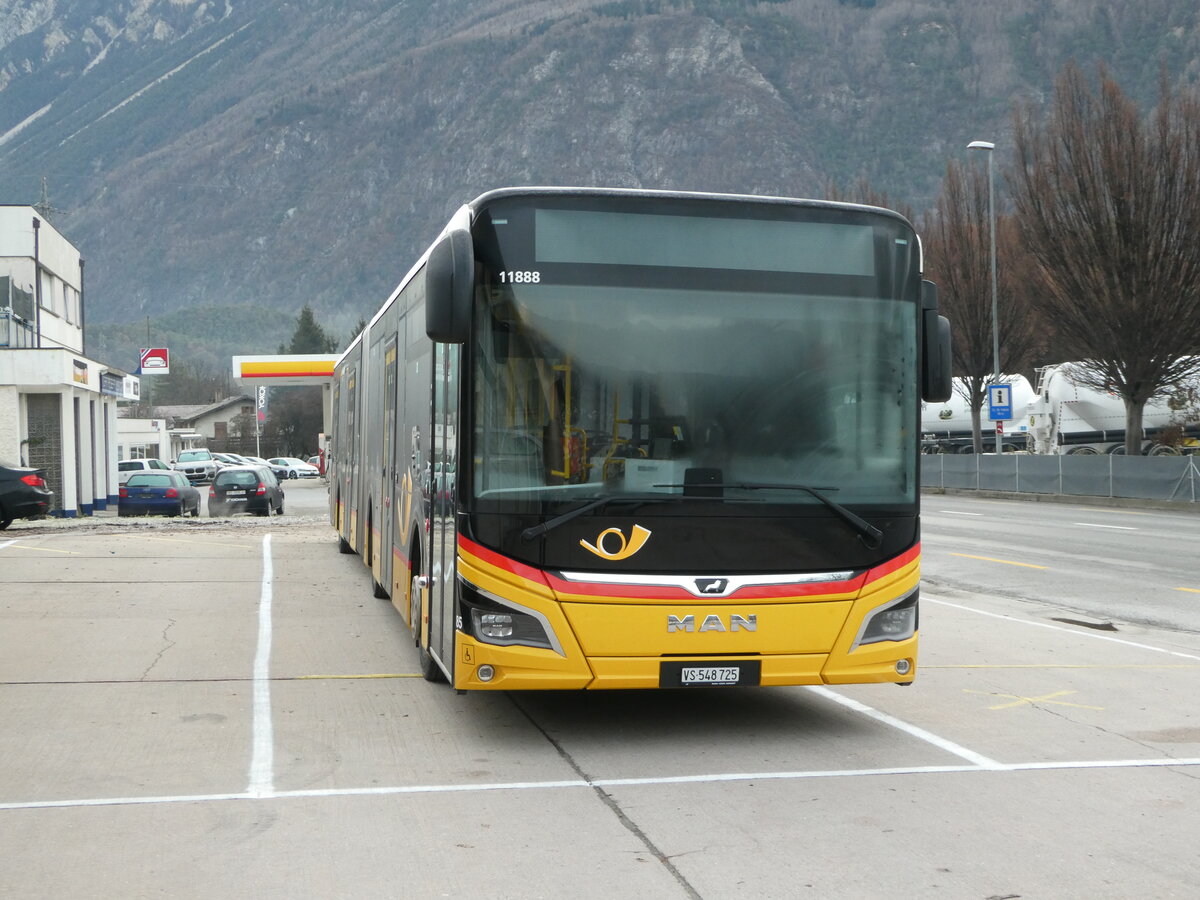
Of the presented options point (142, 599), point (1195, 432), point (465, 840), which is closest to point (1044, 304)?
point (1195, 432)

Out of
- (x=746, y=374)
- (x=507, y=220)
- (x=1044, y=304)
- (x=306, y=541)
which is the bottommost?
(x=306, y=541)

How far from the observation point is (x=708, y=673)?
743cm

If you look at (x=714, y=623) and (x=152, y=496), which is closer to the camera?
(x=714, y=623)

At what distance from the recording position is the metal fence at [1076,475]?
34.3 metres

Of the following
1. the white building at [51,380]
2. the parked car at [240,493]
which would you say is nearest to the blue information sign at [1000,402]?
the parked car at [240,493]

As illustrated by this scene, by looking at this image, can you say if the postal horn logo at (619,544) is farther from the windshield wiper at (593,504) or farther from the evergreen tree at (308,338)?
the evergreen tree at (308,338)

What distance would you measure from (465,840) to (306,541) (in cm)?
1869

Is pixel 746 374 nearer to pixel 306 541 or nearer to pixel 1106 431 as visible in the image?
pixel 306 541

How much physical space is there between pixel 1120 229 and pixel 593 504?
33.6m

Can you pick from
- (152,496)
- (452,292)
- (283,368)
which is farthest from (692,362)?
(283,368)

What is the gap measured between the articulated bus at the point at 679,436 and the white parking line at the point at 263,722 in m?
1.08

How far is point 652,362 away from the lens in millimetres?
7543

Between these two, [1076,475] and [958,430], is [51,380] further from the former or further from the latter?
[958,430]

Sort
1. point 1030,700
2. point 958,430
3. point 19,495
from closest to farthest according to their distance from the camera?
point 1030,700
point 19,495
point 958,430
